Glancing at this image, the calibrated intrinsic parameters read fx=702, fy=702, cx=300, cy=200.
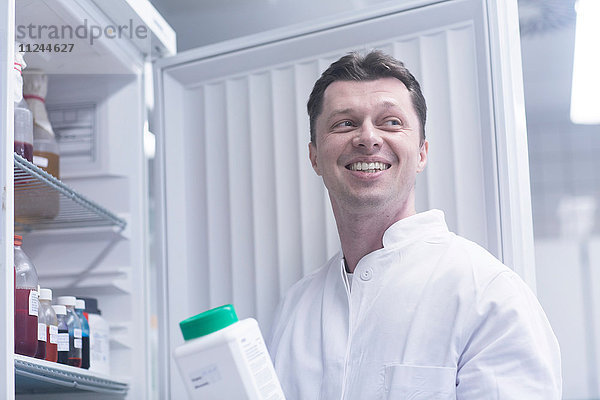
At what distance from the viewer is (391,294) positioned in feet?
4.85

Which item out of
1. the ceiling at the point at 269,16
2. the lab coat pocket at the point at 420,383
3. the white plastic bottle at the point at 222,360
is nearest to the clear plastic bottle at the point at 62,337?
the white plastic bottle at the point at 222,360

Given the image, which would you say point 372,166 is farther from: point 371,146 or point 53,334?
point 53,334

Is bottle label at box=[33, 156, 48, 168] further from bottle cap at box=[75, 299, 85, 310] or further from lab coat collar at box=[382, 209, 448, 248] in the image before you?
lab coat collar at box=[382, 209, 448, 248]

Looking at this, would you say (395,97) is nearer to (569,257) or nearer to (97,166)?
(97,166)

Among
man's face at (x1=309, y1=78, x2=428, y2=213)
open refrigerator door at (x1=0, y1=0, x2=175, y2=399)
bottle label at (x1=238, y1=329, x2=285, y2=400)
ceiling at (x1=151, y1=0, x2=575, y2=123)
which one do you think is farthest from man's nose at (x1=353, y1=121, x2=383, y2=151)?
open refrigerator door at (x1=0, y1=0, x2=175, y2=399)

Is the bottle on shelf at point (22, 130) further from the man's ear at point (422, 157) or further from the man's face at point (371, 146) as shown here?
the man's ear at point (422, 157)

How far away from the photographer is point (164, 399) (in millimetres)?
1874

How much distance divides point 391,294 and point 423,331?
115 mm

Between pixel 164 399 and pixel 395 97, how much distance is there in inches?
39.4

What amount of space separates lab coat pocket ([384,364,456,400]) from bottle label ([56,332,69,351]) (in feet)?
2.50

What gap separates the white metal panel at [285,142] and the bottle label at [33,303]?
509mm

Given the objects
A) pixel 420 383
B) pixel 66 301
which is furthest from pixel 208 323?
pixel 66 301

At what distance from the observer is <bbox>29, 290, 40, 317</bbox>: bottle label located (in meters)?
1.43

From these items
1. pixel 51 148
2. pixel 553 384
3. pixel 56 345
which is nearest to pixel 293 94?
pixel 51 148
